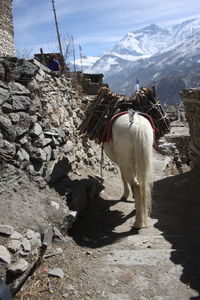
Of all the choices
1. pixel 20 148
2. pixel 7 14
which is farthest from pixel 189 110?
pixel 7 14

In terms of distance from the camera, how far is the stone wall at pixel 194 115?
8312 mm

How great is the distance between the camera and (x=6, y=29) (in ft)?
66.9

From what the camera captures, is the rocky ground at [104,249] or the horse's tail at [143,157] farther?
the horse's tail at [143,157]

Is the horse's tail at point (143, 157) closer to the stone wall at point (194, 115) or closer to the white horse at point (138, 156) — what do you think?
the white horse at point (138, 156)

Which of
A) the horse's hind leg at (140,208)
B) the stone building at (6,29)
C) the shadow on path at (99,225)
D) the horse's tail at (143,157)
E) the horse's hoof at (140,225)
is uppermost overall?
the stone building at (6,29)

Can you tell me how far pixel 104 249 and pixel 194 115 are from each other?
508cm

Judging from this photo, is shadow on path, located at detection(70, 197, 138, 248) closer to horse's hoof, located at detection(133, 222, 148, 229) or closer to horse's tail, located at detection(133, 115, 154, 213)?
horse's hoof, located at detection(133, 222, 148, 229)

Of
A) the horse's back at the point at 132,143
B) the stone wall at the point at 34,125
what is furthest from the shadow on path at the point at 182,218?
the stone wall at the point at 34,125

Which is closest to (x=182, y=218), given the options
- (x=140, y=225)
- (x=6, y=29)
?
(x=140, y=225)

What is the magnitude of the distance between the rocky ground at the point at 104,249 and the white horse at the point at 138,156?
441 mm

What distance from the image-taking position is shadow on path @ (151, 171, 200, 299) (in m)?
3.98

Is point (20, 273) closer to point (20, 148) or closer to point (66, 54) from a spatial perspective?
point (20, 148)

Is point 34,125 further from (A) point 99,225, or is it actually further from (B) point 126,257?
(B) point 126,257

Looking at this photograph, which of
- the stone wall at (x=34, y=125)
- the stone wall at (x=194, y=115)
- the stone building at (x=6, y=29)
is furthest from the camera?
the stone building at (x=6, y=29)
